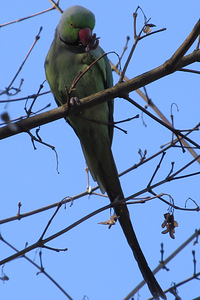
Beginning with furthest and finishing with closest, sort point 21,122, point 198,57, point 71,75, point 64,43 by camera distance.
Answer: point 64,43 < point 71,75 < point 21,122 < point 198,57

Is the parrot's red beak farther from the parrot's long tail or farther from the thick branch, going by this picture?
the parrot's long tail

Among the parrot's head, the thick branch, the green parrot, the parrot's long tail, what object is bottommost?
the parrot's long tail

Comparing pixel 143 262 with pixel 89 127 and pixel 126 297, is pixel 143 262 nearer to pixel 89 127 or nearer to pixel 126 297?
pixel 126 297

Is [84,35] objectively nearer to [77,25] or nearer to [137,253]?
[77,25]

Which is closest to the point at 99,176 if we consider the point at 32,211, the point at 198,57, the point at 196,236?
the point at 32,211

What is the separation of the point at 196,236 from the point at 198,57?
3.88 feet

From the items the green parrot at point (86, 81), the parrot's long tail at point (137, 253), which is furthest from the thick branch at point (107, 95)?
the parrot's long tail at point (137, 253)

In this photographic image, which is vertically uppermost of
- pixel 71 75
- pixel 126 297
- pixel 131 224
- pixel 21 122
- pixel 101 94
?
pixel 71 75

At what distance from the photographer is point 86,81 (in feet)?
9.38

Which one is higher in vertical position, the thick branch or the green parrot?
the green parrot

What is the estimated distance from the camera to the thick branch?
1968 millimetres

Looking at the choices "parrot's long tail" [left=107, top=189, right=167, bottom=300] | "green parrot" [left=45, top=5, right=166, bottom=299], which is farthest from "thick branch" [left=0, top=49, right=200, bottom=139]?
"parrot's long tail" [left=107, top=189, right=167, bottom=300]

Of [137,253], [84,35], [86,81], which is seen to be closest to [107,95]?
[86,81]

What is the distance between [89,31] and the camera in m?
2.92
